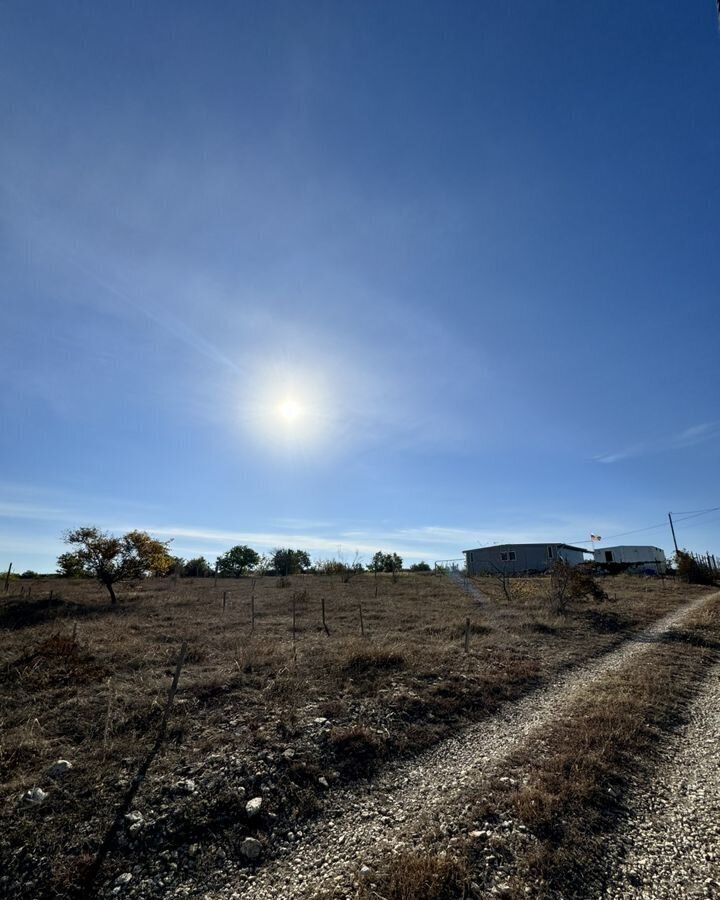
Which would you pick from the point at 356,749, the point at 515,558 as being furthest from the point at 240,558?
the point at 356,749

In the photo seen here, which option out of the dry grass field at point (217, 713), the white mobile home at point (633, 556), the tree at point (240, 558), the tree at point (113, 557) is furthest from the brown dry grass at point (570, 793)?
the tree at point (240, 558)

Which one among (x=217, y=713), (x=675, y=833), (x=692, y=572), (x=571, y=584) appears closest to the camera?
(x=675, y=833)

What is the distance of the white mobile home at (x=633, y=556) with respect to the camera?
80.1 meters

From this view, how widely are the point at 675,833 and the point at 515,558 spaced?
70328mm

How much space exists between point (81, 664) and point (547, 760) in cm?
1435

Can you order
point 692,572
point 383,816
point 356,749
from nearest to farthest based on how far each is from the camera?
point 383,816
point 356,749
point 692,572

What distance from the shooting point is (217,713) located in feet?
36.6

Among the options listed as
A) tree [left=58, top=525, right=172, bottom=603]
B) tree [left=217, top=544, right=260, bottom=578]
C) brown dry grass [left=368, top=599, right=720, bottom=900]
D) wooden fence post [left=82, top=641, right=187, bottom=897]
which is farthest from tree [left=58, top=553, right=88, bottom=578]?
tree [left=217, top=544, right=260, bottom=578]

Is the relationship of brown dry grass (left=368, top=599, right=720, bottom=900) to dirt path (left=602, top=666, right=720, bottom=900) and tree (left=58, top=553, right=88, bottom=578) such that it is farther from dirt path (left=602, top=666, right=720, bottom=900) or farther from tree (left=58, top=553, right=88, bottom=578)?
tree (left=58, top=553, right=88, bottom=578)

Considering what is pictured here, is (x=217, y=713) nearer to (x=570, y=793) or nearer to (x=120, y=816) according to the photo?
(x=120, y=816)

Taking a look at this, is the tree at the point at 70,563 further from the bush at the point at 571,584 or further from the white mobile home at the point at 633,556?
the white mobile home at the point at 633,556

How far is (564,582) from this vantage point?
99.9 ft

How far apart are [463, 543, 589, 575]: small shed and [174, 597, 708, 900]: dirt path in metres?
63.1

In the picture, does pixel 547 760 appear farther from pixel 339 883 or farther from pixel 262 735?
pixel 262 735
